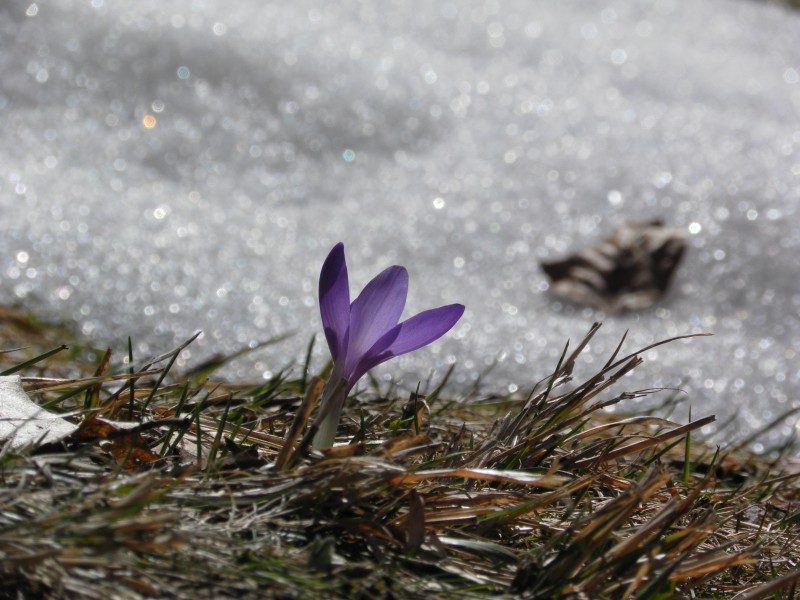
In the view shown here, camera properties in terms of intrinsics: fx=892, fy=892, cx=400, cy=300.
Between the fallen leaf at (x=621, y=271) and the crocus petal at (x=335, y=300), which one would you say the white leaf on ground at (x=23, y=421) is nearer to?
the crocus petal at (x=335, y=300)

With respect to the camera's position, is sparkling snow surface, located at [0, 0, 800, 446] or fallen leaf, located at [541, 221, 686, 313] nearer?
sparkling snow surface, located at [0, 0, 800, 446]

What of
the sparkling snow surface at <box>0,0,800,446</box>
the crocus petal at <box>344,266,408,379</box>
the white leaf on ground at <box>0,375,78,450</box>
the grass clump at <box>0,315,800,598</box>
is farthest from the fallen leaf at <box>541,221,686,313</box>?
the white leaf on ground at <box>0,375,78,450</box>

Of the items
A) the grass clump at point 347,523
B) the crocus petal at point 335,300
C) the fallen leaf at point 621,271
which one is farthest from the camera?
the fallen leaf at point 621,271

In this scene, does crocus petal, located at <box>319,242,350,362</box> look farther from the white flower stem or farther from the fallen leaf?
the fallen leaf

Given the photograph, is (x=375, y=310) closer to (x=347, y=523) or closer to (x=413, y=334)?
(x=413, y=334)

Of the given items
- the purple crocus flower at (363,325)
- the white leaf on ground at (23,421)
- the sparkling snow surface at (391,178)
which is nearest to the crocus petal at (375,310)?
the purple crocus flower at (363,325)

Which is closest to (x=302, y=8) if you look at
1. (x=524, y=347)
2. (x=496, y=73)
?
(x=496, y=73)

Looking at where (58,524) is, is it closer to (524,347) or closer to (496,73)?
(524,347)
